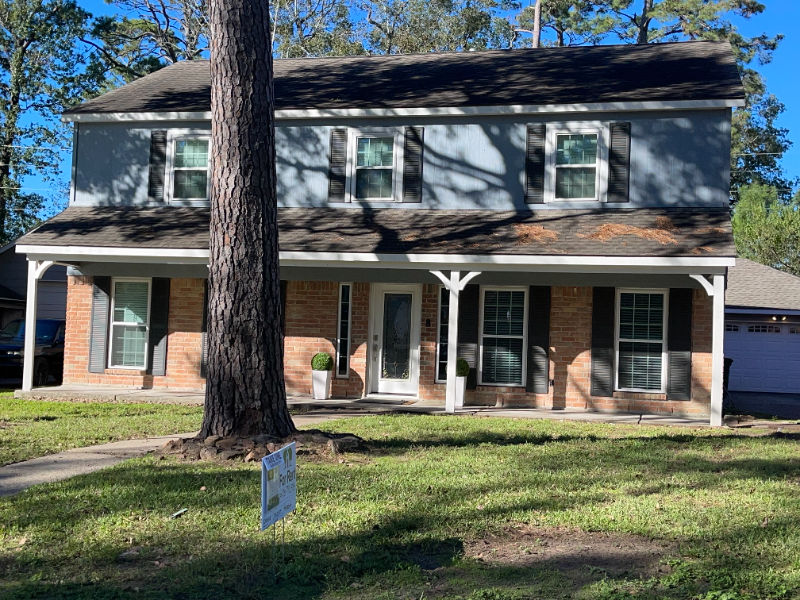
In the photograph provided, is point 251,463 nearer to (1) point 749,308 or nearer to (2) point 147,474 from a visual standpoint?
(2) point 147,474

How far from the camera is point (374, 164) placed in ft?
53.9

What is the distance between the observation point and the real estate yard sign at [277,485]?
495 centimetres

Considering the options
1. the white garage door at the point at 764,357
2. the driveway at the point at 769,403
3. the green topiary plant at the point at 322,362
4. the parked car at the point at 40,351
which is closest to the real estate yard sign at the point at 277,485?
the green topiary plant at the point at 322,362

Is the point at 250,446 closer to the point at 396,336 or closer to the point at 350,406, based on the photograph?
the point at 350,406

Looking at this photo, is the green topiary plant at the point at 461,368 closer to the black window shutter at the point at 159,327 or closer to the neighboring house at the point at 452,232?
the neighboring house at the point at 452,232

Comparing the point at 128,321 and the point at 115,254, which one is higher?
the point at 115,254

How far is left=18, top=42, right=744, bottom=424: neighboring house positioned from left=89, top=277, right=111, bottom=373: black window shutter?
5 cm

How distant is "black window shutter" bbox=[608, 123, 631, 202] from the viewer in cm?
1527

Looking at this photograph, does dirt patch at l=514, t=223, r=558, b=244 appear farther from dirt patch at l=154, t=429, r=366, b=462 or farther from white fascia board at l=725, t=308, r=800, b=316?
white fascia board at l=725, t=308, r=800, b=316

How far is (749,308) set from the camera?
74.9ft

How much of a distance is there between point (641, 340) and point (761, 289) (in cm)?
1097

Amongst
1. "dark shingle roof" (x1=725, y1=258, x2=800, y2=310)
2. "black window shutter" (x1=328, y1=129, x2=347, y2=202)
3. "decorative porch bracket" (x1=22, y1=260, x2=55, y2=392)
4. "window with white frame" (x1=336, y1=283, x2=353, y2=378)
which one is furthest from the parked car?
"dark shingle roof" (x1=725, y1=258, x2=800, y2=310)

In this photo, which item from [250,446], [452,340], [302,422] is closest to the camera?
[250,446]

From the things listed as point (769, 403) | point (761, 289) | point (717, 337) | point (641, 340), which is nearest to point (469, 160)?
point (641, 340)
